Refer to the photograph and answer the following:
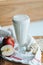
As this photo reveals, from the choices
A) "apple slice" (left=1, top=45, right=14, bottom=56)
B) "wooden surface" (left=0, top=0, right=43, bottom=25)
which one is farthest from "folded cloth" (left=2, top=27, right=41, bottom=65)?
"wooden surface" (left=0, top=0, right=43, bottom=25)

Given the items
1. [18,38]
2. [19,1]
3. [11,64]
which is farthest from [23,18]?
[19,1]

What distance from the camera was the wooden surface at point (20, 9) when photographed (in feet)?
5.89

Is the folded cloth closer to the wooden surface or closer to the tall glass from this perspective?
the tall glass

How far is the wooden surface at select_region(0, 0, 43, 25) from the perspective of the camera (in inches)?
70.6

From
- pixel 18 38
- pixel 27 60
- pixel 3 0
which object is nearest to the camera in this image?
pixel 27 60

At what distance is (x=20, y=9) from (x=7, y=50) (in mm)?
1086

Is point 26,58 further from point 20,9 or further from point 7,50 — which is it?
point 20,9

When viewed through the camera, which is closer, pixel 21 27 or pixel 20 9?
pixel 21 27

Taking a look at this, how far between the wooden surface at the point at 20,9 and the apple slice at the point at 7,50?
1.00 meters

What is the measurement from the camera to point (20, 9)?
183 centimetres

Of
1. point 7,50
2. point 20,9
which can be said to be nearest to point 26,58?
point 7,50

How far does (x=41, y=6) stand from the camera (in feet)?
6.00

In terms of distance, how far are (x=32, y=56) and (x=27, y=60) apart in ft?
0.13

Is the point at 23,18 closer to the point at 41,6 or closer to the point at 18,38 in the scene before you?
the point at 18,38
